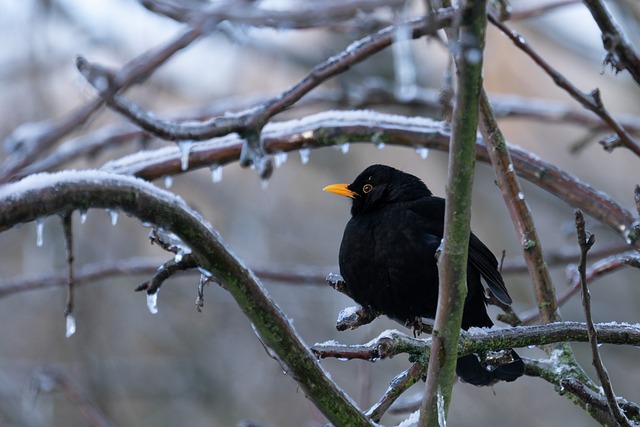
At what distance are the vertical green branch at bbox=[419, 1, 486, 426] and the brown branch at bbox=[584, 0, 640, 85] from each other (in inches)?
45.2

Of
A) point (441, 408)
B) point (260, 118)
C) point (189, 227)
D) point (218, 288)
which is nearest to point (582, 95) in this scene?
point (260, 118)

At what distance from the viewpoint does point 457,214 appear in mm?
1794

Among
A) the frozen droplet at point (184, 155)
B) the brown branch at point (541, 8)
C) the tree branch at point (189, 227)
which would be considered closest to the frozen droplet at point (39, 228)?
the tree branch at point (189, 227)

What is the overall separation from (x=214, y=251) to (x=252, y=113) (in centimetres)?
119

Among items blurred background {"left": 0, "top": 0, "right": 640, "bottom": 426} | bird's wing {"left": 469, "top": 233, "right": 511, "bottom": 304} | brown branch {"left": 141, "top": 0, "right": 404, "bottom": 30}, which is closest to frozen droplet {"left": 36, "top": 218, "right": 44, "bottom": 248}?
brown branch {"left": 141, "top": 0, "right": 404, "bottom": 30}

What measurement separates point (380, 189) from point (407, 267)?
0.59 metres

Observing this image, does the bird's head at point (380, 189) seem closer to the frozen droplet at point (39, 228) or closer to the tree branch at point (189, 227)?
the frozen droplet at point (39, 228)

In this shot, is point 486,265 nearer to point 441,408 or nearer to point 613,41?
point 613,41

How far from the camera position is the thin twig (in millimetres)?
1823

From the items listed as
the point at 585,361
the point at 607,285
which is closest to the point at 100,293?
the point at 585,361

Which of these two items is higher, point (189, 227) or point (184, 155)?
point (184, 155)

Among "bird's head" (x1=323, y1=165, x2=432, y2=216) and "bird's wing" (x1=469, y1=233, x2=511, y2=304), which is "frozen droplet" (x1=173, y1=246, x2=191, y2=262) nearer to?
"bird's wing" (x1=469, y1=233, x2=511, y2=304)

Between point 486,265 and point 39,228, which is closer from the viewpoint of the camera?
point 39,228

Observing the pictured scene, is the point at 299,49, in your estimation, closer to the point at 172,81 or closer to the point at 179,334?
the point at 172,81
